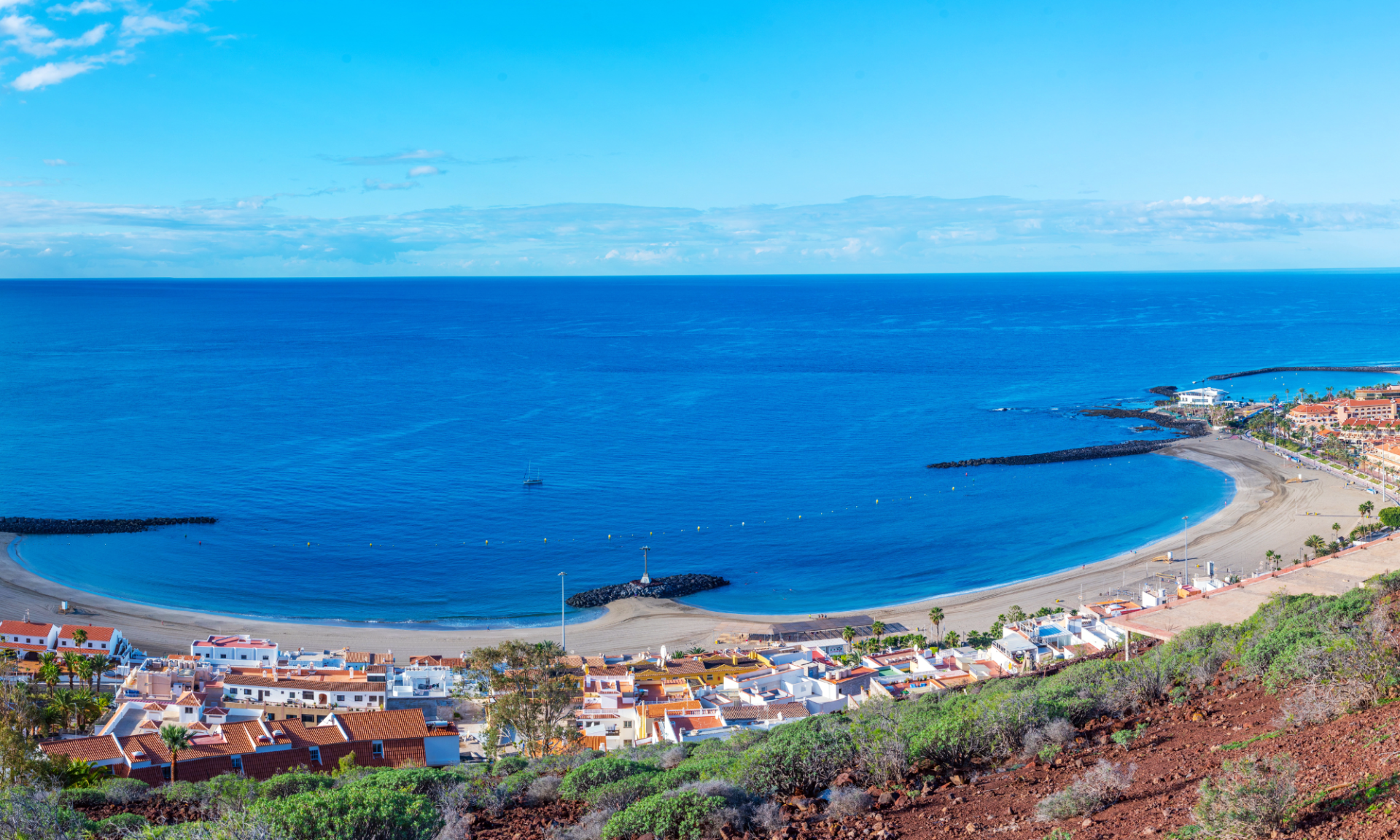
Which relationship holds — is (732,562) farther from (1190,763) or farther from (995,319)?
(995,319)

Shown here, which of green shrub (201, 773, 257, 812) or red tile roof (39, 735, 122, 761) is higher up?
green shrub (201, 773, 257, 812)

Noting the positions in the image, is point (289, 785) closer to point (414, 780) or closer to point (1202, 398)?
point (414, 780)

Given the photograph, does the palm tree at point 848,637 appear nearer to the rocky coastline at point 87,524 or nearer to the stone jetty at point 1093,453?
the stone jetty at point 1093,453

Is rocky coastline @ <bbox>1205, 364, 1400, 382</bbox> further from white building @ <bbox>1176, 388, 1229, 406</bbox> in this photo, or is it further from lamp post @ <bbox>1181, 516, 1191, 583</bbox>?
lamp post @ <bbox>1181, 516, 1191, 583</bbox>

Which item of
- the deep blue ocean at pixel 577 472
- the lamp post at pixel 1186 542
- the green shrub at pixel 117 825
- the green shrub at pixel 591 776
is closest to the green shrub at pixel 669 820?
the green shrub at pixel 591 776

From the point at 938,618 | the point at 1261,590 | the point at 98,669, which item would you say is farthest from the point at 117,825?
the point at 938,618

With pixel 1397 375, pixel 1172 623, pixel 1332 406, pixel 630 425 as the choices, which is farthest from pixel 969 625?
pixel 1397 375

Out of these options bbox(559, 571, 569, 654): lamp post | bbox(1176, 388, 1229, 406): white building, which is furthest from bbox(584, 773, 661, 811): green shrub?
bbox(1176, 388, 1229, 406): white building
